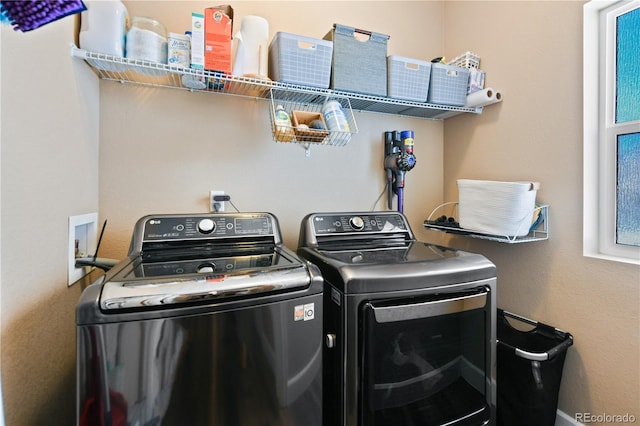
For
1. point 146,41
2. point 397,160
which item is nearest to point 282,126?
point 146,41

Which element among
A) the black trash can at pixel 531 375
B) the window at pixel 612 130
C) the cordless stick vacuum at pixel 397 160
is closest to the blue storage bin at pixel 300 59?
the cordless stick vacuum at pixel 397 160

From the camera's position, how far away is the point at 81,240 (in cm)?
131

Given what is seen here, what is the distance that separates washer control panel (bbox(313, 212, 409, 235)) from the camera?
58.9 inches

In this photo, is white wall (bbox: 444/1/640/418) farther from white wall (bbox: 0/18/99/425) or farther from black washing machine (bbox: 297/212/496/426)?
white wall (bbox: 0/18/99/425)

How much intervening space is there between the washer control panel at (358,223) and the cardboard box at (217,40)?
0.83 metres

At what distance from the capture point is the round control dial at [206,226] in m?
1.28

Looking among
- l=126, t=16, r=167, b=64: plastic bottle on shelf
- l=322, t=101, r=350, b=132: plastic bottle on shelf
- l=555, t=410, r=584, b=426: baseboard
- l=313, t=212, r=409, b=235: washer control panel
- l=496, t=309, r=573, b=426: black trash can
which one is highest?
l=126, t=16, r=167, b=64: plastic bottle on shelf

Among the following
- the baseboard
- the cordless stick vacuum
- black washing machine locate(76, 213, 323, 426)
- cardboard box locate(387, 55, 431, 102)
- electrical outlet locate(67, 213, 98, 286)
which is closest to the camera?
black washing machine locate(76, 213, 323, 426)

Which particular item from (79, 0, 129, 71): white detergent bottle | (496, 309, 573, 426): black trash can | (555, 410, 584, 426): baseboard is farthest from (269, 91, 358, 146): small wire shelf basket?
(555, 410, 584, 426): baseboard

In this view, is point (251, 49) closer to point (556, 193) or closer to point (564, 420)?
point (556, 193)

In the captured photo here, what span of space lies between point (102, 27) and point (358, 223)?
55.8 inches

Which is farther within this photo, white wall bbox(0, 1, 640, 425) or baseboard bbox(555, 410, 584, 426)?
baseboard bbox(555, 410, 584, 426)

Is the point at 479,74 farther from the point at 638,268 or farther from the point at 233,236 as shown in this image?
the point at 233,236

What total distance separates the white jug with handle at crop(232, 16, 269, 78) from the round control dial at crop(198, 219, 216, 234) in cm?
Answer: 72
